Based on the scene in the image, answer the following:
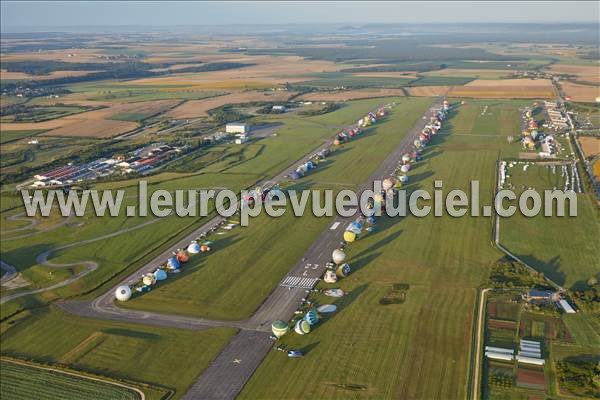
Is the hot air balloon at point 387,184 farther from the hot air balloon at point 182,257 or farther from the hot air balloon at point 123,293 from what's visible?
the hot air balloon at point 123,293

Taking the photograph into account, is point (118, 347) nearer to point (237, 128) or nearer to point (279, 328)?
point (279, 328)

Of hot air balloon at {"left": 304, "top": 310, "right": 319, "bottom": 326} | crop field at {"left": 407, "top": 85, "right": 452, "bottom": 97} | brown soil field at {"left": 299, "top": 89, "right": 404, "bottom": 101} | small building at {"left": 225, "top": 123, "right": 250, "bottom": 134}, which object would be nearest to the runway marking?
hot air balloon at {"left": 304, "top": 310, "right": 319, "bottom": 326}

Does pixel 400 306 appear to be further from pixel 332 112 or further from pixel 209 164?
pixel 332 112

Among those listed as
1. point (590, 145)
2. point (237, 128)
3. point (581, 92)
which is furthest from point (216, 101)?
point (581, 92)

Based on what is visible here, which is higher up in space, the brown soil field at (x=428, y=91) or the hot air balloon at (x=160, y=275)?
the brown soil field at (x=428, y=91)

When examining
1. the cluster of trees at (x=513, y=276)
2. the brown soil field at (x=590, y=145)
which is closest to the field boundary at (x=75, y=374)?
the cluster of trees at (x=513, y=276)
